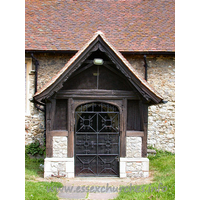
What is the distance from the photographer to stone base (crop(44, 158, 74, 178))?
6395mm

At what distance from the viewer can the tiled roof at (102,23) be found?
909cm

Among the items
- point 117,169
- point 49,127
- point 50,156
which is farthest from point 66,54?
point 117,169

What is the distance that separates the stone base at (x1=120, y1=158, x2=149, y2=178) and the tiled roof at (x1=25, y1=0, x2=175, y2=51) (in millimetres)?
4536

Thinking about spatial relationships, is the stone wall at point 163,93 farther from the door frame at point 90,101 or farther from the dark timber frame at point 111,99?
the door frame at point 90,101

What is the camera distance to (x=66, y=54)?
358 inches

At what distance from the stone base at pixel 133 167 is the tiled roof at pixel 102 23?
179 inches

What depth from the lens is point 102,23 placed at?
10375 mm

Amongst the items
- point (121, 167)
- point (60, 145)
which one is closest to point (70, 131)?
point (60, 145)

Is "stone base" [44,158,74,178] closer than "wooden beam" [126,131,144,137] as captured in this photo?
Yes

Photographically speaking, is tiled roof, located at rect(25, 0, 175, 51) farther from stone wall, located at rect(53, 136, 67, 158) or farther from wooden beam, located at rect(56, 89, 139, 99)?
stone wall, located at rect(53, 136, 67, 158)

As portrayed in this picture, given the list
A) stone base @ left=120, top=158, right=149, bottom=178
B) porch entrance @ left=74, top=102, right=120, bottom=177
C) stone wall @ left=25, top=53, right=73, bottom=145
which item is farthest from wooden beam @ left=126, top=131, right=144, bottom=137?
stone wall @ left=25, top=53, right=73, bottom=145

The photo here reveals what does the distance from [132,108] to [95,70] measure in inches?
64.6

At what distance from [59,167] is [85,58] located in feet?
10.8

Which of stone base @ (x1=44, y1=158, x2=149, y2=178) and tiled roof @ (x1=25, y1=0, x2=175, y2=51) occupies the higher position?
tiled roof @ (x1=25, y1=0, x2=175, y2=51)
